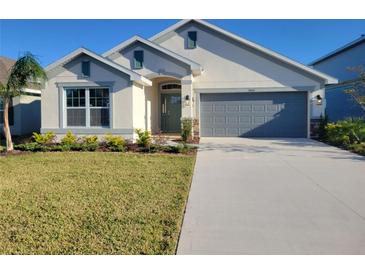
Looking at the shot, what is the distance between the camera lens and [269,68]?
53.1 feet

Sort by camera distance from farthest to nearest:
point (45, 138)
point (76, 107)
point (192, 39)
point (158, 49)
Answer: point (192, 39)
point (158, 49)
point (76, 107)
point (45, 138)

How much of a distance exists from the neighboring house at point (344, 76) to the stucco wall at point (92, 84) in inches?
532

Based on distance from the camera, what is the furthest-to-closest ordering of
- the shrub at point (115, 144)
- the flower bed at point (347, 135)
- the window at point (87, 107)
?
the window at point (87, 107) < the flower bed at point (347, 135) < the shrub at point (115, 144)

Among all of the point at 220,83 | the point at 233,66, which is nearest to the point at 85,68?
the point at 220,83

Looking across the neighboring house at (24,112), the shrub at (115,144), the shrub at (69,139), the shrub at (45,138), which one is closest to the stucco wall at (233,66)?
the shrub at (115,144)

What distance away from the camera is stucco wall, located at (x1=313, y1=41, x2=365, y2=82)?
19141mm

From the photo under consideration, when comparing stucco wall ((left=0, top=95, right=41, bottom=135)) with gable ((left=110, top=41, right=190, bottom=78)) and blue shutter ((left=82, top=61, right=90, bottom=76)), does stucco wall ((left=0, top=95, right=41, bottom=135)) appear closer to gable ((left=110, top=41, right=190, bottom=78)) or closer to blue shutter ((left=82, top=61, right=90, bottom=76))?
blue shutter ((left=82, top=61, right=90, bottom=76))

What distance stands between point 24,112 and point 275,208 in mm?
16569

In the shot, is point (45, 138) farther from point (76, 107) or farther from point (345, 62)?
point (345, 62)

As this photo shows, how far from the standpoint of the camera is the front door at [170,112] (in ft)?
58.3

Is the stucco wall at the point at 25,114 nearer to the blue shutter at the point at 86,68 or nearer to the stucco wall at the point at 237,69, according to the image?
the blue shutter at the point at 86,68

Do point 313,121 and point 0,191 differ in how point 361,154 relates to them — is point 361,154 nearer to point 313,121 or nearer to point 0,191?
point 313,121

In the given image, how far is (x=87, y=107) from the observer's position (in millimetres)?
13180

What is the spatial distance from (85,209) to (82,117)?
29.7ft
